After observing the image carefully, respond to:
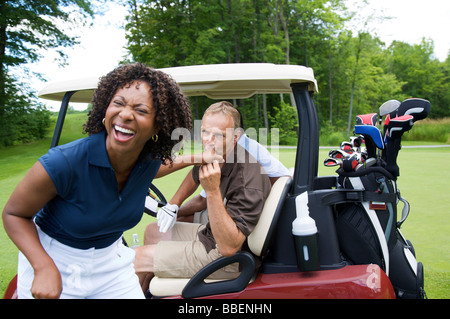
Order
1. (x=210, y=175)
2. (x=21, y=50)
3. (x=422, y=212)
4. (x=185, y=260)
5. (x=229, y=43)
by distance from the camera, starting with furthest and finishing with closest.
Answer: (x=229, y=43) < (x=21, y=50) < (x=422, y=212) < (x=185, y=260) < (x=210, y=175)

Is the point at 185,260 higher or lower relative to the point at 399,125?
lower

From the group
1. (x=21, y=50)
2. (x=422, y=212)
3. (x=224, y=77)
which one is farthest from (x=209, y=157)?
(x=21, y=50)

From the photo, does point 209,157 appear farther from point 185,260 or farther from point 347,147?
point 347,147

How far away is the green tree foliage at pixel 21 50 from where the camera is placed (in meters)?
15.7

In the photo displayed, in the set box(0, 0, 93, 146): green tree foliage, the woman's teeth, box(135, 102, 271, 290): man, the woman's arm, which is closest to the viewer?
the woman's arm

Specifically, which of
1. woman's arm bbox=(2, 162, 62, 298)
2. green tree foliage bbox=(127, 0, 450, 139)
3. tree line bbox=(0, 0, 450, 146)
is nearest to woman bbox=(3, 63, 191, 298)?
woman's arm bbox=(2, 162, 62, 298)

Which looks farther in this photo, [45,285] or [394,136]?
[394,136]

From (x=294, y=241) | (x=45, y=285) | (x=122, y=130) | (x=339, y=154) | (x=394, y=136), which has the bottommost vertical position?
(x=294, y=241)

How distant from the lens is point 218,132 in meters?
1.88

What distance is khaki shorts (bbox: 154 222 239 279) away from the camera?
184 centimetres

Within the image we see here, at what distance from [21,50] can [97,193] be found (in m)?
18.1

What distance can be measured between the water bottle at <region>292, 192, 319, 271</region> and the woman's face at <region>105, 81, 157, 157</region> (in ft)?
2.77

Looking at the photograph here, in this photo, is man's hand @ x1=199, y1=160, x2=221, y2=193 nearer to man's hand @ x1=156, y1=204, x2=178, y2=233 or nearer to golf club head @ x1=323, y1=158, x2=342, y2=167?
man's hand @ x1=156, y1=204, x2=178, y2=233
